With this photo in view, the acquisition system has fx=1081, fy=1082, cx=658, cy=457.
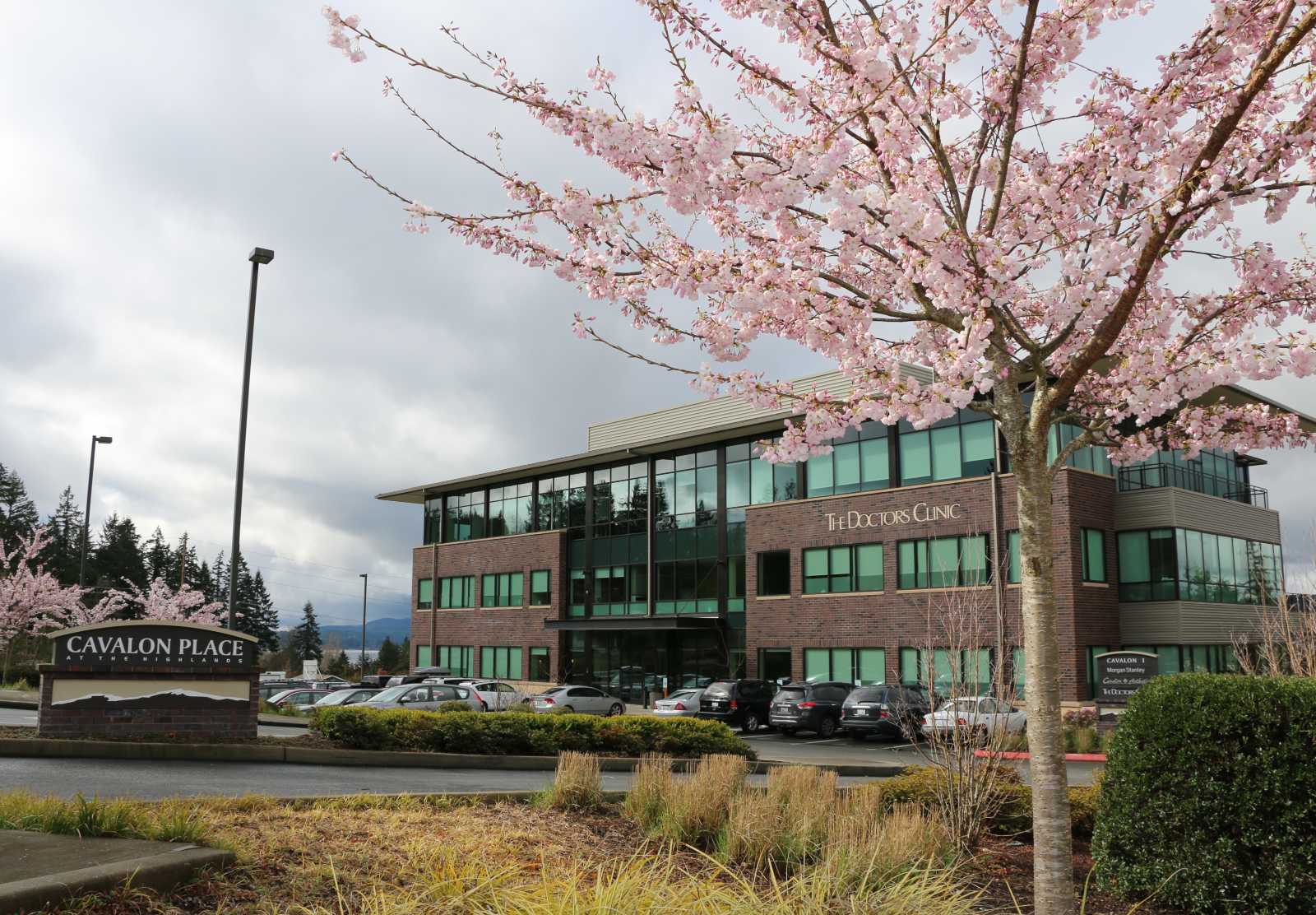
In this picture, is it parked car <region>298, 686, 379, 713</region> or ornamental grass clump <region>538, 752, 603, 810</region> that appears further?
parked car <region>298, 686, 379, 713</region>

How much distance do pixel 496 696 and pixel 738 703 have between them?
744 cm

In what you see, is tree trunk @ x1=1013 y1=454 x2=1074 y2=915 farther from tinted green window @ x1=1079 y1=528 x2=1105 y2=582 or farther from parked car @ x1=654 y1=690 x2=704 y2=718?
parked car @ x1=654 y1=690 x2=704 y2=718

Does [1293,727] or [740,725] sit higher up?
[1293,727]

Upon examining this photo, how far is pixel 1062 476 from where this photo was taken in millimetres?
31031

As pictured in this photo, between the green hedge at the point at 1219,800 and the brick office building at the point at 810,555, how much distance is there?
14.1m

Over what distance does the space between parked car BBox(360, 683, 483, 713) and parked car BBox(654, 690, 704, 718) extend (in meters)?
7.12

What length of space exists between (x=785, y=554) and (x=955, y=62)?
31.6 m

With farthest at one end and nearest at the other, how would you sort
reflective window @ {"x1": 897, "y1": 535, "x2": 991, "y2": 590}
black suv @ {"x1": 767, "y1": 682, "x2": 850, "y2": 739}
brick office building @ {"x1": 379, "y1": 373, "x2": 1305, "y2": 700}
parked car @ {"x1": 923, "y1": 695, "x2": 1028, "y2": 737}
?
reflective window @ {"x1": 897, "y1": 535, "x2": 991, "y2": 590}, brick office building @ {"x1": 379, "y1": 373, "x2": 1305, "y2": 700}, black suv @ {"x1": 767, "y1": 682, "x2": 850, "y2": 739}, parked car @ {"x1": 923, "y1": 695, "x2": 1028, "y2": 737}

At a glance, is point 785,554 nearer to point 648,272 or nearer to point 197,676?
point 197,676

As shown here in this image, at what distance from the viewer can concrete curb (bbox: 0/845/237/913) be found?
4824 mm

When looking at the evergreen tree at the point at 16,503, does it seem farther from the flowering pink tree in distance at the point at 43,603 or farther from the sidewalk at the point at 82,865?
the sidewalk at the point at 82,865

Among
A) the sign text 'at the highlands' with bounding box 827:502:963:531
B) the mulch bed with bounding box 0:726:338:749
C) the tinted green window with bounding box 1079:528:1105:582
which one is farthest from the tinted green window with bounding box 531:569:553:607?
the mulch bed with bounding box 0:726:338:749

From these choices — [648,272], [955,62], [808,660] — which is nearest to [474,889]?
[648,272]

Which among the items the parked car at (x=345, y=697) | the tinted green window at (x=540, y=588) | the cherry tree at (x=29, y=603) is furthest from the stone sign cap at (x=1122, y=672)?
the cherry tree at (x=29, y=603)
